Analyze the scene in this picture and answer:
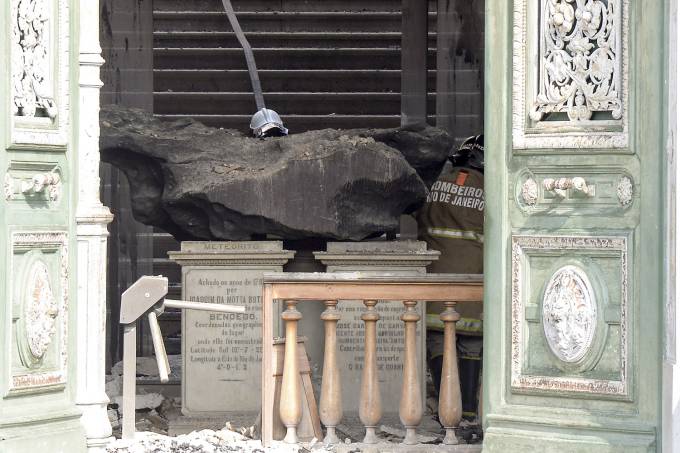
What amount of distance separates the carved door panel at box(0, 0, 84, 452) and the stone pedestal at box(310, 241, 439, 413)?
7.21 feet

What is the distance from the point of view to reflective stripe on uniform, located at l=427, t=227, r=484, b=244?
8.84 meters

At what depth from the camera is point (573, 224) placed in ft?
20.9

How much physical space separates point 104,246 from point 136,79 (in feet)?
16.2

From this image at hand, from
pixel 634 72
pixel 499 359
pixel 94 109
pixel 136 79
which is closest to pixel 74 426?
pixel 94 109

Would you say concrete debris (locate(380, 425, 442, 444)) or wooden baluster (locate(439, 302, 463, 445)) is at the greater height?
wooden baluster (locate(439, 302, 463, 445))

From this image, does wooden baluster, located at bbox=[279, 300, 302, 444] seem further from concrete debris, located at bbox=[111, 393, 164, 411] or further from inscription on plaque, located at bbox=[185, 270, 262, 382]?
concrete debris, located at bbox=[111, 393, 164, 411]

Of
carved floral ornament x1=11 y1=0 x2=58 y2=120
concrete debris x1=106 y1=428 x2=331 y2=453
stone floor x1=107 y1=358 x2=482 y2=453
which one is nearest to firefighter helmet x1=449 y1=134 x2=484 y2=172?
stone floor x1=107 y1=358 x2=482 y2=453

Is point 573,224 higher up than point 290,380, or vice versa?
point 573,224

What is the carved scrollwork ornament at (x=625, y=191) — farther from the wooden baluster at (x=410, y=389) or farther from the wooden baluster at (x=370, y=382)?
the wooden baluster at (x=370, y=382)

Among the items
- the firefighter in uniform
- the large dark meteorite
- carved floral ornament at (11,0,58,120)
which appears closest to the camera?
carved floral ornament at (11,0,58,120)

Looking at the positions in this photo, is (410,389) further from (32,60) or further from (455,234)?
(32,60)

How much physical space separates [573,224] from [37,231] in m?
2.31

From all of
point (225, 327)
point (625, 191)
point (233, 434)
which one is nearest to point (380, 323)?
point (225, 327)

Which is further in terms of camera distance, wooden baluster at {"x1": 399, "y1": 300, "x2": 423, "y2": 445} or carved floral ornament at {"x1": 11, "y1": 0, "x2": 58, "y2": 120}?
wooden baluster at {"x1": 399, "y1": 300, "x2": 423, "y2": 445}
